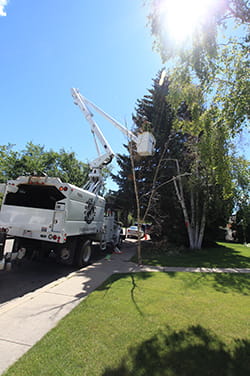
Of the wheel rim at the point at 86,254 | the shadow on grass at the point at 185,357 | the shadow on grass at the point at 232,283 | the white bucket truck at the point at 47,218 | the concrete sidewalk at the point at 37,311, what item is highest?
the white bucket truck at the point at 47,218

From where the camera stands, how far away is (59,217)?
253 inches

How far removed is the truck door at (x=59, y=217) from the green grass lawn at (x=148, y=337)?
233 cm

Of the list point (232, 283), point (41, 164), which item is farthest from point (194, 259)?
point (41, 164)

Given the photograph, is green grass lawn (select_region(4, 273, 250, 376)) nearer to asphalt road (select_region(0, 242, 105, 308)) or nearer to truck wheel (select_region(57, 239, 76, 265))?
asphalt road (select_region(0, 242, 105, 308))

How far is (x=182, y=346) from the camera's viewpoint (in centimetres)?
313

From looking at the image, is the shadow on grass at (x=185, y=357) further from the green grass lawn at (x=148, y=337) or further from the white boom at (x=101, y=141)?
the white boom at (x=101, y=141)

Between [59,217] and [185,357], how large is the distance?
4.81 metres

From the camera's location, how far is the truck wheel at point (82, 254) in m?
7.76

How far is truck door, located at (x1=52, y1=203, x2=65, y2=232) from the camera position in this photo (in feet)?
21.0

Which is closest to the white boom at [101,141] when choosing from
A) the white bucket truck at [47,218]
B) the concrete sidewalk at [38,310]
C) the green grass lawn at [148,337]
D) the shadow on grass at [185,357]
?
the white bucket truck at [47,218]

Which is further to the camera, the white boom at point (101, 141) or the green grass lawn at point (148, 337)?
the white boom at point (101, 141)

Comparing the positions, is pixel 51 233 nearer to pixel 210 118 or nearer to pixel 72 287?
pixel 72 287

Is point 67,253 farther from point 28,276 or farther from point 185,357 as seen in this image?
point 185,357

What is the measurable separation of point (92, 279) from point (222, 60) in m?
7.47
